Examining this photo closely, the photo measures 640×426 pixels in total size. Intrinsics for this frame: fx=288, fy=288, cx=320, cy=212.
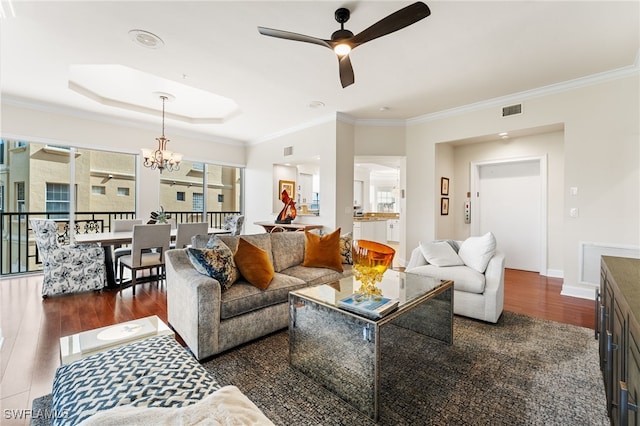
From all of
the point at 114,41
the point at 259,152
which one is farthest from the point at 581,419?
the point at 259,152

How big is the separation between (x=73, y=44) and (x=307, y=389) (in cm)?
395

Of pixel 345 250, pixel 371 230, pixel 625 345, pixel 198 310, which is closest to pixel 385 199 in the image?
pixel 371 230

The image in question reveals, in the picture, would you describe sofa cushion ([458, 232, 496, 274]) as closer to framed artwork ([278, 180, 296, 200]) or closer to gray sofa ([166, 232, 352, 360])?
gray sofa ([166, 232, 352, 360])

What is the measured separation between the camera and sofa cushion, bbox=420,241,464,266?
3.20 m

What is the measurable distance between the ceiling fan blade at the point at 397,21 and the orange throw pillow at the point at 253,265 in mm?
2007

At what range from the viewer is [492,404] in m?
1.71

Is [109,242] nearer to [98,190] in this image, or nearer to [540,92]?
[98,190]

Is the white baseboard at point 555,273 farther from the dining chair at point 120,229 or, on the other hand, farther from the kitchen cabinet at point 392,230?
the dining chair at point 120,229

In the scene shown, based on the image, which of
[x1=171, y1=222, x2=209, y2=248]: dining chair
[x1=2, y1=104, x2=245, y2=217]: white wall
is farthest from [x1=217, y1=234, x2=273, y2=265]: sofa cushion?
[x1=2, y1=104, x2=245, y2=217]: white wall

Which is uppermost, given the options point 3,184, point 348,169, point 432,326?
point 348,169

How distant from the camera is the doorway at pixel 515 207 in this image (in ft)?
16.2

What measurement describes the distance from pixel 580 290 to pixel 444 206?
7.57 ft

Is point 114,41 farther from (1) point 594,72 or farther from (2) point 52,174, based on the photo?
(1) point 594,72

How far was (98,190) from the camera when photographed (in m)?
5.69
